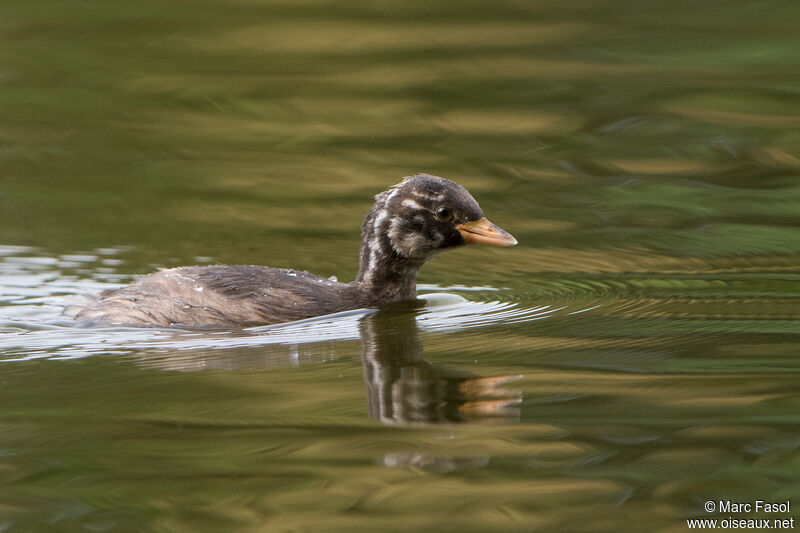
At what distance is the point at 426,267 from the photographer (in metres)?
11.1

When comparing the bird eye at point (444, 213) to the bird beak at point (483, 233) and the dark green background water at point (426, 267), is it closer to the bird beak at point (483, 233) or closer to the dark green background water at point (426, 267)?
the bird beak at point (483, 233)

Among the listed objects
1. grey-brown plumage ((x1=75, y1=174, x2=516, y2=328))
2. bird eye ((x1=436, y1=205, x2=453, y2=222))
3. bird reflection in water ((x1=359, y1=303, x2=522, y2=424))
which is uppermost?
bird eye ((x1=436, y1=205, x2=453, y2=222))

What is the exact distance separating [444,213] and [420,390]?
8.57ft

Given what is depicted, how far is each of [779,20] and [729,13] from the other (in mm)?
569

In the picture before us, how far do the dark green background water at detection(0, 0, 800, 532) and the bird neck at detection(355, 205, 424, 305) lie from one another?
279 millimetres

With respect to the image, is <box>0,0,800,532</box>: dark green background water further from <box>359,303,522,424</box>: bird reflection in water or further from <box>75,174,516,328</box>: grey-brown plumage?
<box>75,174,516,328</box>: grey-brown plumage

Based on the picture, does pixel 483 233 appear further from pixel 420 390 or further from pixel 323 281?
pixel 420 390

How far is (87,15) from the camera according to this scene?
51.8 feet

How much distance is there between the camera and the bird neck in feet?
32.0

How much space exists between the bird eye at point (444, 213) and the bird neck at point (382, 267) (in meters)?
0.42

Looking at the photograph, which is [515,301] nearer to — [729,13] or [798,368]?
[798,368]

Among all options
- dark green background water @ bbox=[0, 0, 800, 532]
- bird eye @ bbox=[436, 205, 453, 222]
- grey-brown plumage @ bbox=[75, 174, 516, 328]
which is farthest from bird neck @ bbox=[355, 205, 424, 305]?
bird eye @ bbox=[436, 205, 453, 222]

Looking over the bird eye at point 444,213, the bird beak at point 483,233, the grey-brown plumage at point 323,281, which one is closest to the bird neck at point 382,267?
the grey-brown plumage at point 323,281

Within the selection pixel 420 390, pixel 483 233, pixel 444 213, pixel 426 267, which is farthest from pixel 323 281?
pixel 420 390
